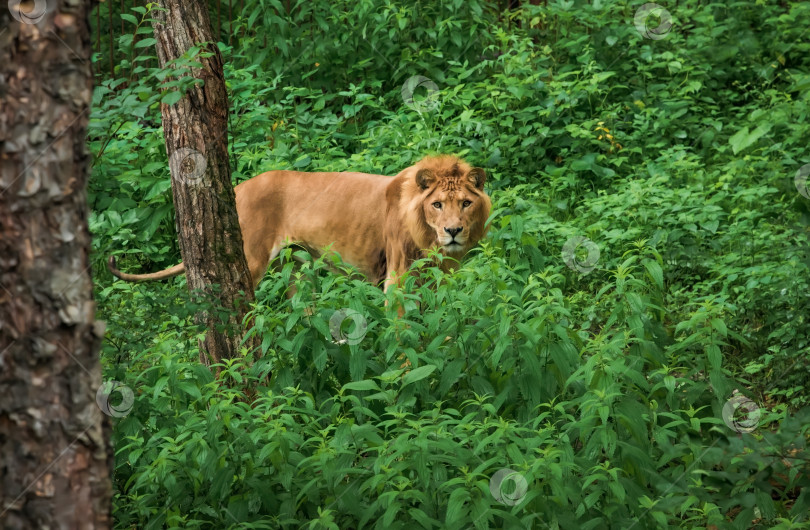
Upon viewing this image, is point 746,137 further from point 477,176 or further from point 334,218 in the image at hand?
point 334,218

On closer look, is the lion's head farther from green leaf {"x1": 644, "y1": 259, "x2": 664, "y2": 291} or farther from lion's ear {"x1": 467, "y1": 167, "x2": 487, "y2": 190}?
green leaf {"x1": 644, "y1": 259, "x2": 664, "y2": 291}

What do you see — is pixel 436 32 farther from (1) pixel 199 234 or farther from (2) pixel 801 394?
(2) pixel 801 394

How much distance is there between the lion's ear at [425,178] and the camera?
6679 mm

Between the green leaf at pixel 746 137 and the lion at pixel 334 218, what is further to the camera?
the green leaf at pixel 746 137

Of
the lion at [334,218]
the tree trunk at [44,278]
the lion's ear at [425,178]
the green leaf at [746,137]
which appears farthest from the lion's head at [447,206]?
the tree trunk at [44,278]

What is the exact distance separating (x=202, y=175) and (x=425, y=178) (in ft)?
6.38

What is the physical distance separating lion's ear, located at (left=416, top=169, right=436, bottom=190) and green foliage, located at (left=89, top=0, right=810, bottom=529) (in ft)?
2.04

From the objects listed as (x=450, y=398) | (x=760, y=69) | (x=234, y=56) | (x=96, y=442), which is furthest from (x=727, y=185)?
(x=96, y=442)

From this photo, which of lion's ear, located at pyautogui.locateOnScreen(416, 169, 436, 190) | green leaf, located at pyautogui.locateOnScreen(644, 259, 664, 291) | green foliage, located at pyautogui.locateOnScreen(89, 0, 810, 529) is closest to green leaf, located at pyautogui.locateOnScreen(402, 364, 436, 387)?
green foliage, located at pyautogui.locateOnScreen(89, 0, 810, 529)

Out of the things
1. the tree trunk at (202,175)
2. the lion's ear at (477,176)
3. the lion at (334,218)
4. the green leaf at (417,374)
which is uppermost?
the tree trunk at (202,175)

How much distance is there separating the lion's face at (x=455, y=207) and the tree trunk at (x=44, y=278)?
4.33 m

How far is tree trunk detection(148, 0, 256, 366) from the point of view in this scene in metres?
5.26

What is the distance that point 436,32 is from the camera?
1043 centimetres

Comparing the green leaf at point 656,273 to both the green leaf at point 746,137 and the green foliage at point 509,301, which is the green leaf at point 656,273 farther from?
the green leaf at point 746,137
